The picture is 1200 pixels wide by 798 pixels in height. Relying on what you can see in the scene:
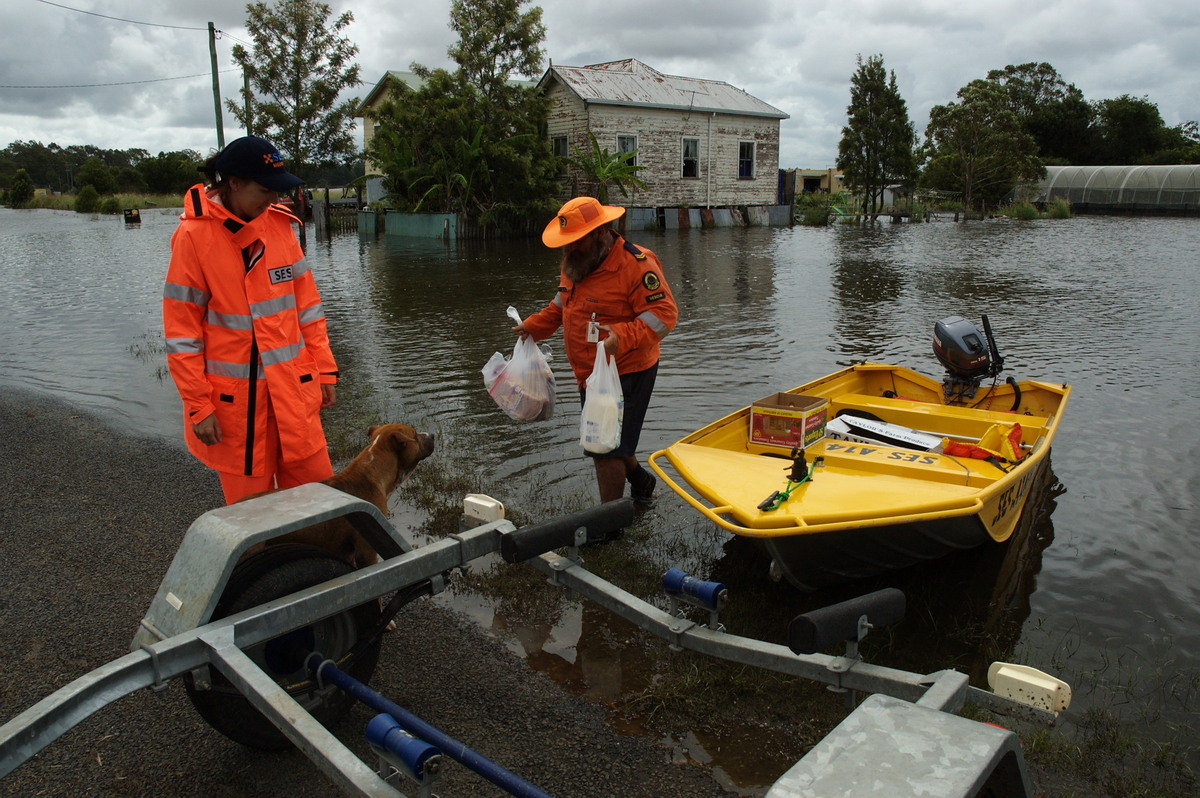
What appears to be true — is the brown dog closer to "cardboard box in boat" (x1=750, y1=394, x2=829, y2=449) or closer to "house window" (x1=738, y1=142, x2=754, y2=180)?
"cardboard box in boat" (x1=750, y1=394, x2=829, y2=449)

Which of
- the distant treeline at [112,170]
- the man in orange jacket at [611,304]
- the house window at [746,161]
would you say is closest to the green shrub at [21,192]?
the distant treeline at [112,170]

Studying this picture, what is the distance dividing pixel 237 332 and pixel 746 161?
40.7 m

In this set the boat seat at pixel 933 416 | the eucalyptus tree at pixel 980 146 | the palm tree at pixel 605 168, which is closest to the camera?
the boat seat at pixel 933 416

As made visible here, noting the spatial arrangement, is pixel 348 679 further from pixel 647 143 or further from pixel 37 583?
pixel 647 143

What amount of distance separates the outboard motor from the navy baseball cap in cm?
558

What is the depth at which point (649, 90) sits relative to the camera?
37781mm

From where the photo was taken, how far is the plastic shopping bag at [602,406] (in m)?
5.04

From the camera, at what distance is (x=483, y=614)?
4.53 metres

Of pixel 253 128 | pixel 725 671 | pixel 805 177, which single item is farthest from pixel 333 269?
pixel 805 177

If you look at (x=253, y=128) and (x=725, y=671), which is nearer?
(x=725, y=671)

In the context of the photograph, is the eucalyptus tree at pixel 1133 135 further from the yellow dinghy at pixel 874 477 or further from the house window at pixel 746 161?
the yellow dinghy at pixel 874 477

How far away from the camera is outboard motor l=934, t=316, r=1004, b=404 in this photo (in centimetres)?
709

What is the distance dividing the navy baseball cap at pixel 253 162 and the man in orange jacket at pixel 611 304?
182cm

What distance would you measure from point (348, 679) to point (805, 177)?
280 feet
